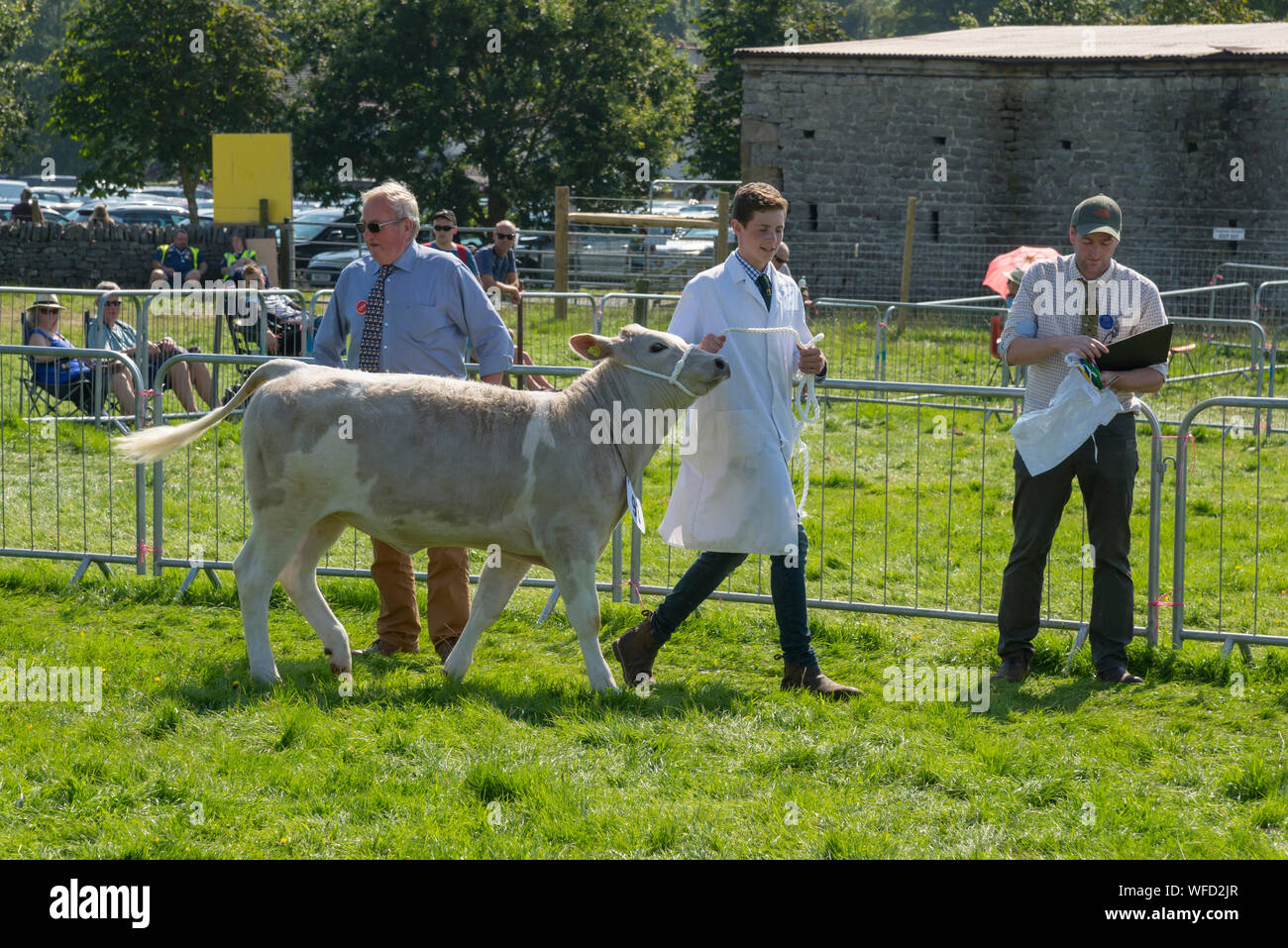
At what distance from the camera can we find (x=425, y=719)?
19.5 feet

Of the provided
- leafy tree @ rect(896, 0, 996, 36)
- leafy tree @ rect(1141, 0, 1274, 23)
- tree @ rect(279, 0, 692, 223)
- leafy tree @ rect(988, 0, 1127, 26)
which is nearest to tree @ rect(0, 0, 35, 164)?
tree @ rect(279, 0, 692, 223)

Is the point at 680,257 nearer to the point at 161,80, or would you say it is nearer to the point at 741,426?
the point at 161,80

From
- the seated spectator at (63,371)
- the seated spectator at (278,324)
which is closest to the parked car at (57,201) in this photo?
the seated spectator at (278,324)

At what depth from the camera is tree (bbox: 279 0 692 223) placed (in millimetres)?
35062

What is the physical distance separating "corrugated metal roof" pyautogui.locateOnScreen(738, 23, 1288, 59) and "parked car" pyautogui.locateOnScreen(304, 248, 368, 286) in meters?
8.99

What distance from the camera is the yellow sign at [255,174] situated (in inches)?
754

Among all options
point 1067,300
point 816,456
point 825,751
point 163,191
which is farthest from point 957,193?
point 163,191

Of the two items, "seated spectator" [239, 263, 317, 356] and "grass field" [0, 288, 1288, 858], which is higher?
"seated spectator" [239, 263, 317, 356]

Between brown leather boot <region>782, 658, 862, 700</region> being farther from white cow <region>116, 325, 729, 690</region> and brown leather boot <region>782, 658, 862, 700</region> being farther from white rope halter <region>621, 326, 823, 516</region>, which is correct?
white cow <region>116, 325, 729, 690</region>

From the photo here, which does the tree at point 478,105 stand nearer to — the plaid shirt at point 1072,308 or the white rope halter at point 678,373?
the plaid shirt at point 1072,308

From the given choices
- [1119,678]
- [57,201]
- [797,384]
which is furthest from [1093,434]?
[57,201]

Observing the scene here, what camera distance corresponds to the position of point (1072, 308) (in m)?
6.77

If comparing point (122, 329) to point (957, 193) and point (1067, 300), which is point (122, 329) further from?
point (957, 193)

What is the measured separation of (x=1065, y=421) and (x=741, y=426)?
4.90ft
